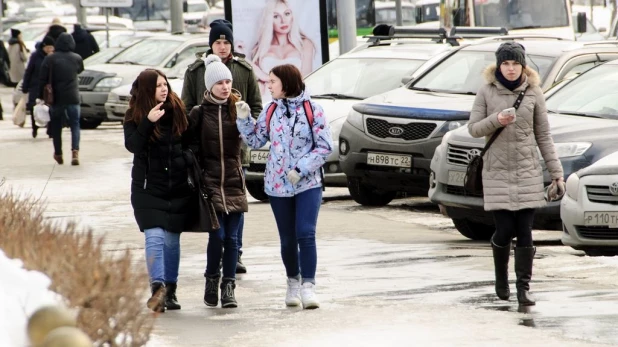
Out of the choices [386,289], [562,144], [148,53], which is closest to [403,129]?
[562,144]

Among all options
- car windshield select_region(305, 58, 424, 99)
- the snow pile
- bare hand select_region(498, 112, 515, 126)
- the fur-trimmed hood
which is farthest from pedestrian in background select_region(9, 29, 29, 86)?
the snow pile

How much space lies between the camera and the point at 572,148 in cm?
1121

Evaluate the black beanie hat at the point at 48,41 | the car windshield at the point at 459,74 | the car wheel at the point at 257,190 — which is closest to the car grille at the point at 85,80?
the black beanie hat at the point at 48,41

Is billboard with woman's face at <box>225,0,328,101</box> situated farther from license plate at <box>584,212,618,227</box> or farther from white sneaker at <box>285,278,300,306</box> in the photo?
white sneaker at <box>285,278,300,306</box>

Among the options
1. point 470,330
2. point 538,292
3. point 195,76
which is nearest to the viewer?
point 470,330

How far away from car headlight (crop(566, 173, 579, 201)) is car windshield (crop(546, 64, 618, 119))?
1.47 meters

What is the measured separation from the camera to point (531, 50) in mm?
14688

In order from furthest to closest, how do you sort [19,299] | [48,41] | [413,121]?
[48,41]
[413,121]
[19,299]

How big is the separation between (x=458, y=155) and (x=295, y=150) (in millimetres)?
3348

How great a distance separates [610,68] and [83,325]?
26.0ft

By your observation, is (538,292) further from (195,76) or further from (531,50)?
(531,50)

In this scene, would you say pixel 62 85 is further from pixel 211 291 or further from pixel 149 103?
pixel 149 103

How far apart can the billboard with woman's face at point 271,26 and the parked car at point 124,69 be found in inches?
340

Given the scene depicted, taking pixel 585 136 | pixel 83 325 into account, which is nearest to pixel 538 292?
pixel 585 136
